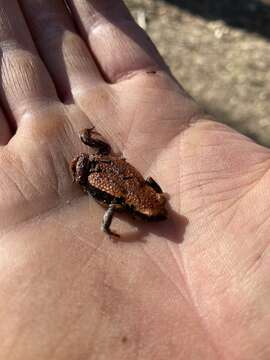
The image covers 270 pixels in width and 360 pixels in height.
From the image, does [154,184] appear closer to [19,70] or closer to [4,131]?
[4,131]

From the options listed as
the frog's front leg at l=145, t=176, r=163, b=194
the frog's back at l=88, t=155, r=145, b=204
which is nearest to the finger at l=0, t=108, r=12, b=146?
the frog's back at l=88, t=155, r=145, b=204

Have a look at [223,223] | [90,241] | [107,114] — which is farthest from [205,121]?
[90,241]

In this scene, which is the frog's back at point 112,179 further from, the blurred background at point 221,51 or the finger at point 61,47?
the blurred background at point 221,51

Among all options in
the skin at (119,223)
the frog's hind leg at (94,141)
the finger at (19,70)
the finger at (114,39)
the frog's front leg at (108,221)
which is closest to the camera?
the skin at (119,223)

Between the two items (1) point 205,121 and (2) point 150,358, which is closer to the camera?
(2) point 150,358

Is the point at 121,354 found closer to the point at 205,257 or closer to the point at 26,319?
the point at 26,319

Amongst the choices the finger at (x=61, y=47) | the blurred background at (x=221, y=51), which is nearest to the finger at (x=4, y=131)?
the finger at (x=61, y=47)

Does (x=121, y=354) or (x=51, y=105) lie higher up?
(x=51, y=105)
